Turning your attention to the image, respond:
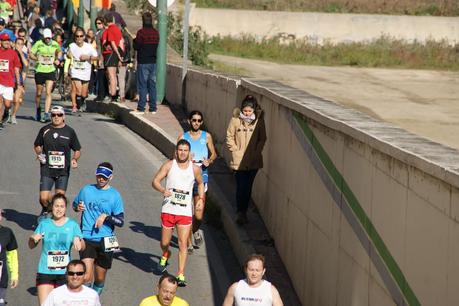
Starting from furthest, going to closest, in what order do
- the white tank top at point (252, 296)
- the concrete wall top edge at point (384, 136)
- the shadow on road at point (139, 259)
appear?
1. the shadow on road at point (139, 259)
2. the white tank top at point (252, 296)
3. the concrete wall top edge at point (384, 136)

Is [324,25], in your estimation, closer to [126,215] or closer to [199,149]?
[126,215]

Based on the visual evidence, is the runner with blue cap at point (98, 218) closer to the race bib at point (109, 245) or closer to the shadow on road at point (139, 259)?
the race bib at point (109, 245)

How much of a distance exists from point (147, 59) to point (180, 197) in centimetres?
1159

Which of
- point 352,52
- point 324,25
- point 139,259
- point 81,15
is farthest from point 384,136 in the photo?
point 324,25

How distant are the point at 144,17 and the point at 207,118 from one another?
153 inches

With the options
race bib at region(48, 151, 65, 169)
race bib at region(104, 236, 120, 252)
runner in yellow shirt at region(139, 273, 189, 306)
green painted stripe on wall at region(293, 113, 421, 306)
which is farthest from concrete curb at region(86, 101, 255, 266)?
runner in yellow shirt at region(139, 273, 189, 306)

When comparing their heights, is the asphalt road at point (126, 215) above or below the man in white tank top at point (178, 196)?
below

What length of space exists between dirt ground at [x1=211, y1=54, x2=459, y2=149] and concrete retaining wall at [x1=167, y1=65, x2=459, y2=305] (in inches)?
630

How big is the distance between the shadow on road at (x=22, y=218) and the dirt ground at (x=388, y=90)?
49.9 ft

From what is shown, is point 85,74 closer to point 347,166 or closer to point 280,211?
point 280,211

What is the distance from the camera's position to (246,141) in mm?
16078

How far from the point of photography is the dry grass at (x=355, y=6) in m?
56.9

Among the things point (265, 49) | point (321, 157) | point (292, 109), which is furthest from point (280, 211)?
point (265, 49)

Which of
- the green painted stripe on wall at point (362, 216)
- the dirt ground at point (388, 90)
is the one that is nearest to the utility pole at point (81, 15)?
the dirt ground at point (388, 90)
